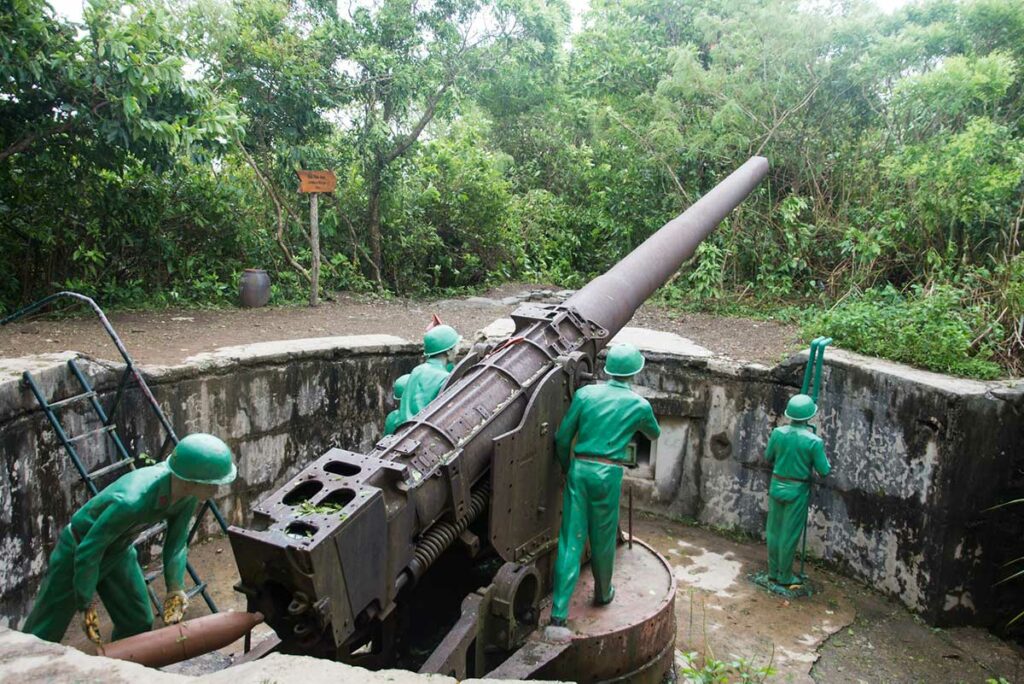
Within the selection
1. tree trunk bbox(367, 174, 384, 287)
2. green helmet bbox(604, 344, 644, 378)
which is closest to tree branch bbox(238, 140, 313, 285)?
tree trunk bbox(367, 174, 384, 287)

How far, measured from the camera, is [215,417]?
6.11 m

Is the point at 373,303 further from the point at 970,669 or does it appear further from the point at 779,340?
the point at 970,669

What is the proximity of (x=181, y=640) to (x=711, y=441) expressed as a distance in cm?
494

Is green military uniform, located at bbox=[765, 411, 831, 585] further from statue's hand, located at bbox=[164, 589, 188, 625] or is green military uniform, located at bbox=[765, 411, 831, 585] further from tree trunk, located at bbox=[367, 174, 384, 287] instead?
tree trunk, located at bbox=[367, 174, 384, 287]

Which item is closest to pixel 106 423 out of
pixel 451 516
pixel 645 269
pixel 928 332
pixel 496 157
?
pixel 451 516

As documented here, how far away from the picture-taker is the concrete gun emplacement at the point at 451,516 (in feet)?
8.99

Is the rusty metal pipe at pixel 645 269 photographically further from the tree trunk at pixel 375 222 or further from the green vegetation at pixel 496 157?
the tree trunk at pixel 375 222

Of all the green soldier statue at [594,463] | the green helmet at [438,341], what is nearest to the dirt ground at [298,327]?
the green helmet at [438,341]

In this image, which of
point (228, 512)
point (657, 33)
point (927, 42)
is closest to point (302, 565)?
point (228, 512)

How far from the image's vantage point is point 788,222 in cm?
998

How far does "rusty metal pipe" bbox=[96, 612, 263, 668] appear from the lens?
2.98 m

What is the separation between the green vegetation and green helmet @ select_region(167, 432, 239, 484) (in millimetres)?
4069

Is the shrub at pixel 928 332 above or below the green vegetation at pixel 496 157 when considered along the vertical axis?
below

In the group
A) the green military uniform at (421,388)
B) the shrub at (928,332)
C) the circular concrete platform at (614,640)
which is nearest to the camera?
the circular concrete platform at (614,640)
